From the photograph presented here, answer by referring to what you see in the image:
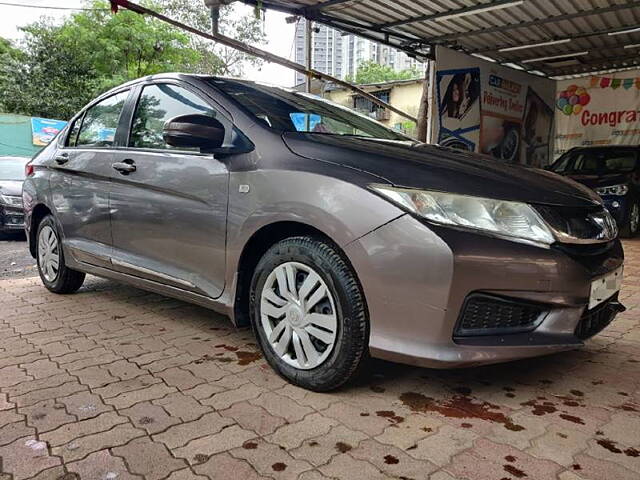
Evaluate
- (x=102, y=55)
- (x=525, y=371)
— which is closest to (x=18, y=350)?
(x=525, y=371)

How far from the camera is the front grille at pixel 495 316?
208 centimetres

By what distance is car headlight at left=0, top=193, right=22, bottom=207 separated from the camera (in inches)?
324

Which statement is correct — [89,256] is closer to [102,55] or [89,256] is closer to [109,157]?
[109,157]

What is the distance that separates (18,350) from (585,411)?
2955 mm

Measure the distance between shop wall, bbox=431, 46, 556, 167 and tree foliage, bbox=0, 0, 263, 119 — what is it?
43.5ft

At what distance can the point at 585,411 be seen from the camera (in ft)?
7.31

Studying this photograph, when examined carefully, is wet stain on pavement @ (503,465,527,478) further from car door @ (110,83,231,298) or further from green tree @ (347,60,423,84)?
green tree @ (347,60,423,84)

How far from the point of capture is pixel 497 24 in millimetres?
8422

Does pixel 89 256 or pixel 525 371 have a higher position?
pixel 89 256

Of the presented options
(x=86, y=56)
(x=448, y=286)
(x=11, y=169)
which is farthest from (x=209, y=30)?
(x=448, y=286)

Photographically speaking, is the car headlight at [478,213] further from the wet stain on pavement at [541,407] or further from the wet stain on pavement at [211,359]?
the wet stain on pavement at [211,359]

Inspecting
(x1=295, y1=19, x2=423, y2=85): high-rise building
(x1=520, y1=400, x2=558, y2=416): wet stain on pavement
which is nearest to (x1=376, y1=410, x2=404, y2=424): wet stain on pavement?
(x1=520, y1=400, x2=558, y2=416): wet stain on pavement

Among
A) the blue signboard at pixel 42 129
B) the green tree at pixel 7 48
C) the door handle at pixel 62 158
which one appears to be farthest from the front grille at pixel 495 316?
the green tree at pixel 7 48

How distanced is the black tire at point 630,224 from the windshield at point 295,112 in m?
6.27
